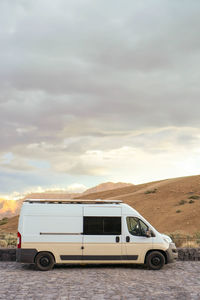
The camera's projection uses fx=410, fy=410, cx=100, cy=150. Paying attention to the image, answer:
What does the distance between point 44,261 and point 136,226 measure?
3.32 metres

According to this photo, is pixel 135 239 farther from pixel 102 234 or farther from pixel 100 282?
pixel 100 282

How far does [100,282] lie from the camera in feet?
36.9

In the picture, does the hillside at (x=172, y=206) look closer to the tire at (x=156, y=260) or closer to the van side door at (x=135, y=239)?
the tire at (x=156, y=260)

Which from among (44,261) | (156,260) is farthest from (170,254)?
(44,261)

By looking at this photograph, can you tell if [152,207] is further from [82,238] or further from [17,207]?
[17,207]

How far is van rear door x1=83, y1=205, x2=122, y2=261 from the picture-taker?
1374cm

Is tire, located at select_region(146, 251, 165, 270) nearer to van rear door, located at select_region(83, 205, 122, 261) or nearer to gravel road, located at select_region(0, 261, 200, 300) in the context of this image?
gravel road, located at select_region(0, 261, 200, 300)

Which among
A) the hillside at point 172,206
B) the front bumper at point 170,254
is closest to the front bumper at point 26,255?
the front bumper at point 170,254

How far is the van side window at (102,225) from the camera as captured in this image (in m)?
13.9

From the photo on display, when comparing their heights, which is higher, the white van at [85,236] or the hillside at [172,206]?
the hillside at [172,206]

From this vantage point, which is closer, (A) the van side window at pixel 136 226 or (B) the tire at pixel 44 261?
(B) the tire at pixel 44 261

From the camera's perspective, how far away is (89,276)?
12.3 meters

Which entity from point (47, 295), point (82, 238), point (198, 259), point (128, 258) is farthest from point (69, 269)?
point (198, 259)

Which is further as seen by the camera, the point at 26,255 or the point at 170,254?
the point at 170,254
